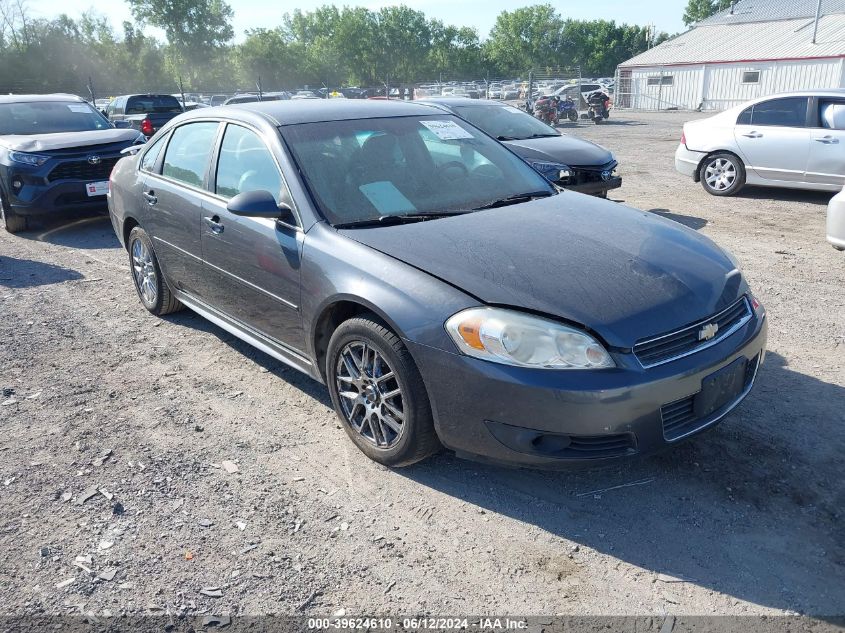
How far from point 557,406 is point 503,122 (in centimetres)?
766

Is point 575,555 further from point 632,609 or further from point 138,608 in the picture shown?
point 138,608

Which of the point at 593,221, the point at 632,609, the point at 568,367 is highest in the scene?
the point at 593,221

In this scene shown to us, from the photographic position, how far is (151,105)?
18.4 metres

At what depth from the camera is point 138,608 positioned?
252 centimetres

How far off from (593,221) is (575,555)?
5.71 feet

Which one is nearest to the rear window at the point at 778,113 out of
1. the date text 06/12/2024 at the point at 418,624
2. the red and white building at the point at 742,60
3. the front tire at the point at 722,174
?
the front tire at the point at 722,174

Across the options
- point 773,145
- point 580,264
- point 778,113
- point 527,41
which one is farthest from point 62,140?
point 527,41

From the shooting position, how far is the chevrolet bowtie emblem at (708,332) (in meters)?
2.92

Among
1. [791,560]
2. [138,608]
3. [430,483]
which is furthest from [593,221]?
[138,608]

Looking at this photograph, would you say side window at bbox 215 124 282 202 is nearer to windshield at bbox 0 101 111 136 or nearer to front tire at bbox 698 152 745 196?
windshield at bbox 0 101 111 136

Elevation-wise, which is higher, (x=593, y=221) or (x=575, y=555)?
(x=593, y=221)

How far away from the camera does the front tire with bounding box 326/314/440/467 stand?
9.81 feet

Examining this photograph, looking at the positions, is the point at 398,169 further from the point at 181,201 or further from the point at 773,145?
the point at 773,145

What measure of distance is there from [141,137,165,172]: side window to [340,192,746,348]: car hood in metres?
2.45
